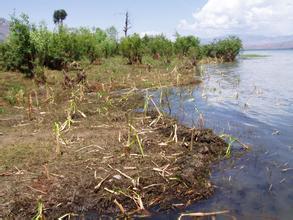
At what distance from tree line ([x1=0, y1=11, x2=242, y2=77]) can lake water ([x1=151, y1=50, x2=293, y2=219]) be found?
9377 mm

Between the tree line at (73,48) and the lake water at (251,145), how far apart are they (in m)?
9.38

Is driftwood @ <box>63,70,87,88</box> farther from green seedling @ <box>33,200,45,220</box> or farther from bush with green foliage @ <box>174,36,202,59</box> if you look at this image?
bush with green foliage @ <box>174,36,202,59</box>

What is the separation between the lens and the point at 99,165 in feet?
27.8

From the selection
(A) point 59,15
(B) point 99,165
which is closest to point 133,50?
(B) point 99,165

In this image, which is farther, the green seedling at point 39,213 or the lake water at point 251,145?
the lake water at point 251,145

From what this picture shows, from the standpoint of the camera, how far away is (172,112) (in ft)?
51.1

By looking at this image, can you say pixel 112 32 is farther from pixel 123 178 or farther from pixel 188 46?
pixel 123 178

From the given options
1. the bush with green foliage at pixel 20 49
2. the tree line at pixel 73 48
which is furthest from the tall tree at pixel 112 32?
the bush with green foliage at pixel 20 49

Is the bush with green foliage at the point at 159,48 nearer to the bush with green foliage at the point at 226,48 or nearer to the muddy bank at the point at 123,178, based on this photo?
the bush with green foliage at the point at 226,48

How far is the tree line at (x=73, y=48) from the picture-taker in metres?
23.2

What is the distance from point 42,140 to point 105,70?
18975mm

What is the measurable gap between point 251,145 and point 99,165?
15.4 feet

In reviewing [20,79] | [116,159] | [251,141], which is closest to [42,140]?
[116,159]

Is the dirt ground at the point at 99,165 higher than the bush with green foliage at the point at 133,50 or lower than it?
lower
